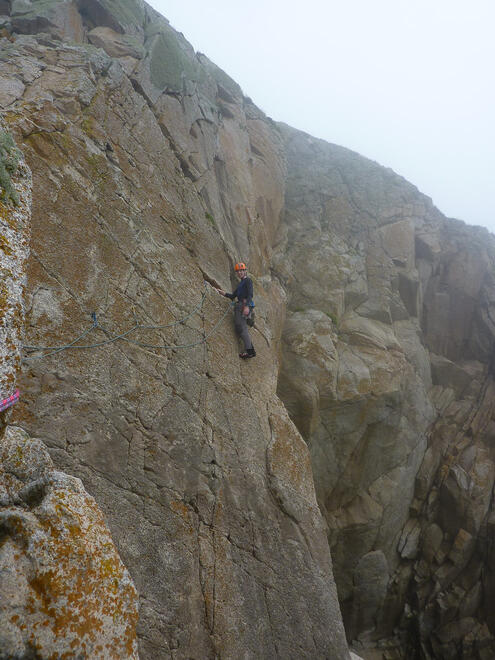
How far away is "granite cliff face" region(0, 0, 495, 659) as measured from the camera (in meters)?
7.36

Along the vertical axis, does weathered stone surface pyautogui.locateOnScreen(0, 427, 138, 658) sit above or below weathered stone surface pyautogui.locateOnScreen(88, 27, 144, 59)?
below

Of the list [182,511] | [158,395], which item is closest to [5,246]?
[158,395]

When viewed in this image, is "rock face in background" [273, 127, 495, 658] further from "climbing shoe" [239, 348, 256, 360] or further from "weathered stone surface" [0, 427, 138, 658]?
"weathered stone surface" [0, 427, 138, 658]

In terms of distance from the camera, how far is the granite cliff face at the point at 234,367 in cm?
736

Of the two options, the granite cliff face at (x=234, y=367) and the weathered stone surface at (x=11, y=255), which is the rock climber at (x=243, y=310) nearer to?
the granite cliff face at (x=234, y=367)

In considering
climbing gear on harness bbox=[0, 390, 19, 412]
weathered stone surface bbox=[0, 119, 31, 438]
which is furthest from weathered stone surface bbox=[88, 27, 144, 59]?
climbing gear on harness bbox=[0, 390, 19, 412]

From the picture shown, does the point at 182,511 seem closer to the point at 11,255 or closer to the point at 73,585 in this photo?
the point at 73,585

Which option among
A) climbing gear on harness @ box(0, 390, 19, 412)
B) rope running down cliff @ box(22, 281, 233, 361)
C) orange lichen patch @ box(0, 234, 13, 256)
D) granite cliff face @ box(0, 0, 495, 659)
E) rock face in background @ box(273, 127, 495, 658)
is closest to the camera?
climbing gear on harness @ box(0, 390, 19, 412)

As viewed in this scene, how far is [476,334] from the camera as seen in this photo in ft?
81.0

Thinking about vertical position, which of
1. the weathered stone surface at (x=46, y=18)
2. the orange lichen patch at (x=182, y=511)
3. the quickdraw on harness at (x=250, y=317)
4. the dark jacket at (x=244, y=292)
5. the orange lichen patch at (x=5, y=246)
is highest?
the weathered stone surface at (x=46, y=18)

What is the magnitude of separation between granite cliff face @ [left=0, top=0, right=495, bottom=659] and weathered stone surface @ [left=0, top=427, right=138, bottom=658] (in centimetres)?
17

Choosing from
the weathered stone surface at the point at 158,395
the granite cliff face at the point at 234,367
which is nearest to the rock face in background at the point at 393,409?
the granite cliff face at the point at 234,367

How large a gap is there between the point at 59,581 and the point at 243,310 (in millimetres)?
8489

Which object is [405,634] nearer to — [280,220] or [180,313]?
[180,313]
